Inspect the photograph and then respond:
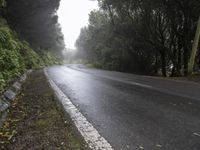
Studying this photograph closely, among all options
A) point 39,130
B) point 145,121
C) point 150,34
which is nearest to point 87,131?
point 39,130

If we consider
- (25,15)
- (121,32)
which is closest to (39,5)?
(25,15)

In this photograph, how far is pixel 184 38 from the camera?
19781mm

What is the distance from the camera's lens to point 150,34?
2281 cm

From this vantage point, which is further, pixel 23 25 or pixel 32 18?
pixel 23 25

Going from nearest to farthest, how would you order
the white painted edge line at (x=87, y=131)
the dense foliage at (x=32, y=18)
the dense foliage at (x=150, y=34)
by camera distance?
the white painted edge line at (x=87, y=131) → the dense foliage at (x=150, y=34) → the dense foliage at (x=32, y=18)

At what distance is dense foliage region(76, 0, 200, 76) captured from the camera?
19484 millimetres

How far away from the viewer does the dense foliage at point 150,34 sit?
19.5 m

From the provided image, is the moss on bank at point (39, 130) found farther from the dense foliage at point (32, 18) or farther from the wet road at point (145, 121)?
the dense foliage at point (32, 18)

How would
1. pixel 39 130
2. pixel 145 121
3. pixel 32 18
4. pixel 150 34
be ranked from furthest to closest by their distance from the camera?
pixel 32 18 < pixel 150 34 < pixel 145 121 < pixel 39 130

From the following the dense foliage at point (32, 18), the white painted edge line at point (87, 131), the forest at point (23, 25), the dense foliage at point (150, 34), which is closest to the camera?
the white painted edge line at point (87, 131)

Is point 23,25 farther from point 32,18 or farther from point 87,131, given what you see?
point 87,131

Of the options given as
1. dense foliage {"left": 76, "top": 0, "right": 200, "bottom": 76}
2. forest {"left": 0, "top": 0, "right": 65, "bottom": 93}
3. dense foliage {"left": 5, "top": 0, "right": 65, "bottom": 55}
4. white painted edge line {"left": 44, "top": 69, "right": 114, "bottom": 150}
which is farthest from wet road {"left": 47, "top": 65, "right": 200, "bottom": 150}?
dense foliage {"left": 5, "top": 0, "right": 65, "bottom": 55}

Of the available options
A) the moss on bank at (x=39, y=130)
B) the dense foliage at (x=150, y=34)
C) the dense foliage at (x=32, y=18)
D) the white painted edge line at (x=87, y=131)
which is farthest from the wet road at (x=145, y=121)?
the dense foliage at (x=32, y=18)

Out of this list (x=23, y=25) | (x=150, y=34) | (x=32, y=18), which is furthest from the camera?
(x=23, y=25)
